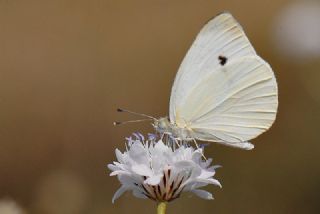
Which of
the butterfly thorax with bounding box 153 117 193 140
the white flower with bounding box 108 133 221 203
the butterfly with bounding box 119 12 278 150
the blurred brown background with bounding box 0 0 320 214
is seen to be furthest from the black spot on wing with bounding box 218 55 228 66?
the blurred brown background with bounding box 0 0 320 214

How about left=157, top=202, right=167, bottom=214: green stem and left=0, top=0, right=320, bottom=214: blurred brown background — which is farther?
left=0, top=0, right=320, bottom=214: blurred brown background

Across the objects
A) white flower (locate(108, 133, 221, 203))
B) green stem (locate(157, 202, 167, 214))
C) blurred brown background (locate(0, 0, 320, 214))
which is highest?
white flower (locate(108, 133, 221, 203))

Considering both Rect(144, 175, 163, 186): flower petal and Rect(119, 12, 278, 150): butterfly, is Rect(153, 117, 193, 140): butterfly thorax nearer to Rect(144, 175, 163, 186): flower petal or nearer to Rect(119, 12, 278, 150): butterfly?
Rect(119, 12, 278, 150): butterfly

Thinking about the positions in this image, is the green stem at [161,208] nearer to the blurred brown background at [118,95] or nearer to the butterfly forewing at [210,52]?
the butterfly forewing at [210,52]

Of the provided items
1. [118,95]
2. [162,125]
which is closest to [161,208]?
[162,125]

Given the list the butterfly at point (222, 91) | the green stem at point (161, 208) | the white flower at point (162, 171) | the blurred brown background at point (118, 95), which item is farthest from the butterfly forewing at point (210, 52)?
the blurred brown background at point (118, 95)
